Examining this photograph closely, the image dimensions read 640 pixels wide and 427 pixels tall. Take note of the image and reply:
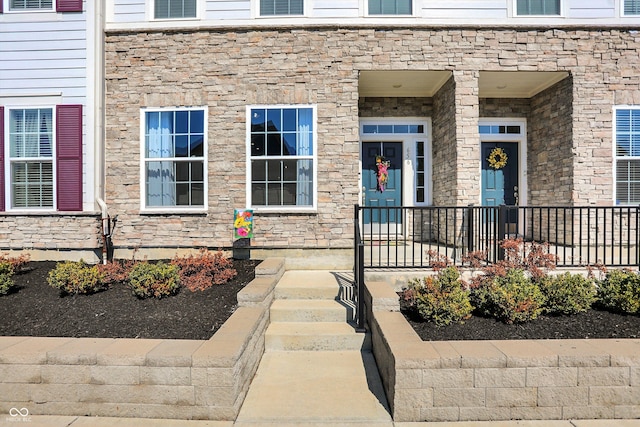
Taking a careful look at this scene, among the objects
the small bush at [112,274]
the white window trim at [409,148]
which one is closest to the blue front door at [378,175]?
the white window trim at [409,148]

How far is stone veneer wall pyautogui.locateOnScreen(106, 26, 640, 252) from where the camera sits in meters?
6.16

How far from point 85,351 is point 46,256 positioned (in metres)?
4.60

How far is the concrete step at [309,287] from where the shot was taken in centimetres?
460

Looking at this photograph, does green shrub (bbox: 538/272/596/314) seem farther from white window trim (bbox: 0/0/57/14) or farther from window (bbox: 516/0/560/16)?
white window trim (bbox: 0/0/57/14)

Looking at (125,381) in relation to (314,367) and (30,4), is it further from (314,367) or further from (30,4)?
(30,4)

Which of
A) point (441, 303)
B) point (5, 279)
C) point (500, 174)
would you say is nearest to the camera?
point (441, 303)

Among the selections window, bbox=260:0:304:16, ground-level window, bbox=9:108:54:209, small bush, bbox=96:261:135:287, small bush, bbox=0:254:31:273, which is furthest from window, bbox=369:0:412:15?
small bush, bbox=0:254:31:273

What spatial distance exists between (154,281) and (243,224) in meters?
2.07

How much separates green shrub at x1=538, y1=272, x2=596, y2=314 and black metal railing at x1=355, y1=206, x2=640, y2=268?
586mm

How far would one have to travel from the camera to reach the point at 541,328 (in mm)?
3379

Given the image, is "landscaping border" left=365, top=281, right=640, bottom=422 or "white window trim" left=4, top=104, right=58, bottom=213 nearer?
"landscaping border" left=365, top=281, right=640, bottom=422

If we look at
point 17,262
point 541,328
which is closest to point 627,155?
point 541,328

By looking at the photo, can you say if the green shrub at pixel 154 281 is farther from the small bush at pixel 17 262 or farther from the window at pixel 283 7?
the window at pixel 283 7

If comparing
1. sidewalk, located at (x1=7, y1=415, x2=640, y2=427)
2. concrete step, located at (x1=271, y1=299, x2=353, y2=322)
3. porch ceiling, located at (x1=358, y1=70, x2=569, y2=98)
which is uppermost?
porch ceiling, located at (x1=358, y1=70, x2=569, y2=98)
